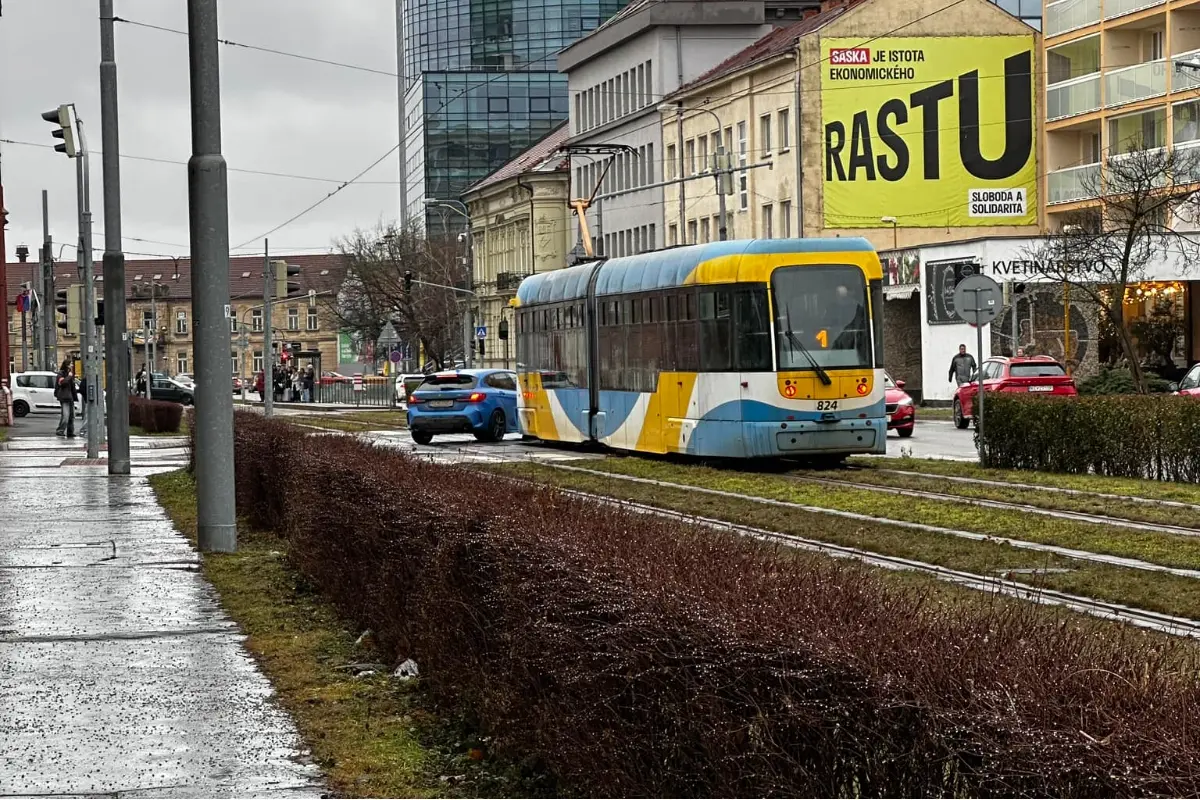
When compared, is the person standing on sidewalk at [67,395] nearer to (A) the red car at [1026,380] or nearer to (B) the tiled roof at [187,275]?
(A) the red car at [1026,380]

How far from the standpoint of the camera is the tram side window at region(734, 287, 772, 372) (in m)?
27.4

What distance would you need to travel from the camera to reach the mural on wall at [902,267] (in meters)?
61.3

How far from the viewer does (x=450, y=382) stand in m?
43.3

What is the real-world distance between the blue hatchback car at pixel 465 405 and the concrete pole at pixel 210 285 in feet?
84.2

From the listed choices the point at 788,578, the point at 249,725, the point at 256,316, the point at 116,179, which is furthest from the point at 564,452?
the point at 256,316

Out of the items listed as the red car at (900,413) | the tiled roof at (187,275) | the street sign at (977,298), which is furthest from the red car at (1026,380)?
the tiled roof at (187,275)

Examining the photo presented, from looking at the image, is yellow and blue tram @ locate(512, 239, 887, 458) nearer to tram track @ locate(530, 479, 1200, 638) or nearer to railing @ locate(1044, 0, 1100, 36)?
tram track @ locate(530, 479, 1200, 638)

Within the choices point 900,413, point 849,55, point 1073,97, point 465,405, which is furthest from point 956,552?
point 849,55

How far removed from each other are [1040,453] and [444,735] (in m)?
19.1

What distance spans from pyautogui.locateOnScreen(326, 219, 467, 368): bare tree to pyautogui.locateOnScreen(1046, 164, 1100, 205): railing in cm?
4497

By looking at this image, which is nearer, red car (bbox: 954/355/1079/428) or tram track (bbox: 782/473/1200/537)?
tram track (bbox: 782/473/1200/537)

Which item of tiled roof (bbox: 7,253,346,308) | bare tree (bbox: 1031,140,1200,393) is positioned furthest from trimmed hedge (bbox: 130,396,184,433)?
tiled roof (bbox: 7,253,346,308)

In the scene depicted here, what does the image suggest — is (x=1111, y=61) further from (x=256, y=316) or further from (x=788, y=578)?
(x=256, y=316)

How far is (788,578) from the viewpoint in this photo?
589cm
